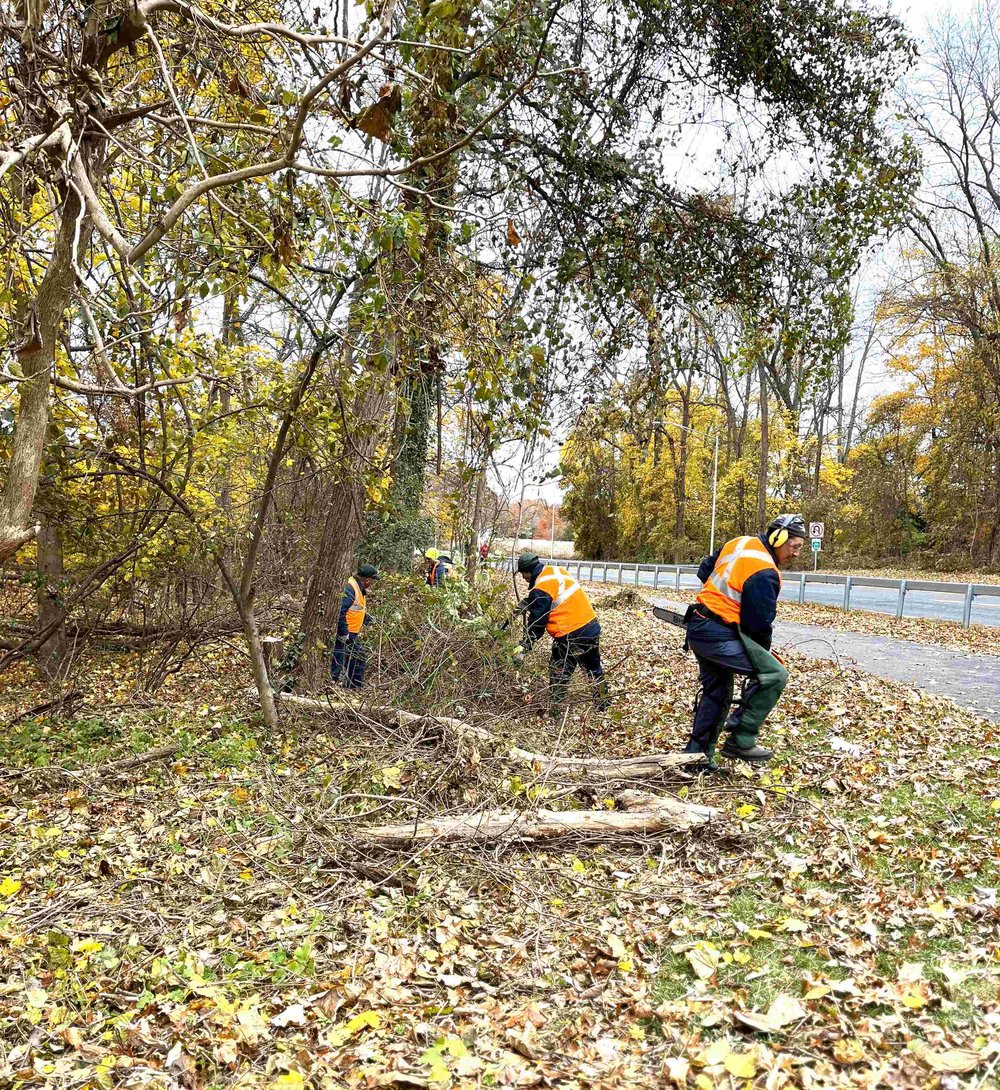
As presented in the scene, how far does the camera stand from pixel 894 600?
2017 cm

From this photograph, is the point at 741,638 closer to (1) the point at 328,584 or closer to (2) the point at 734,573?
(2) the point at 734,573

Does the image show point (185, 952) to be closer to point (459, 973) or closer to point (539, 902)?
point (459, 973)

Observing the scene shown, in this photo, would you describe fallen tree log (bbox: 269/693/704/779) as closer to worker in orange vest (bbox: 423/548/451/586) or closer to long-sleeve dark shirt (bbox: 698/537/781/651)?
long-sleeve dark shirt (bbox: 698/537/781/651)

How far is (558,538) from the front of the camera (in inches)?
2226

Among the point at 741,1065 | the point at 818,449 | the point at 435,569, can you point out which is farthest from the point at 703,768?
the point at 818,449

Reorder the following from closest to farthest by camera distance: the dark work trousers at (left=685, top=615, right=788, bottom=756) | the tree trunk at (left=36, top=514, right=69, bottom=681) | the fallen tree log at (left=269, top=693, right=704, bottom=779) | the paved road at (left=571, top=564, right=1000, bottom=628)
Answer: the fallen tree log at (left=269, top=693, right=704, bottom=779) → the dark work trousers at (left=685, top=615, right=788, bottom=756) → the tree trunk at (left=36, top=514, right=69, bottom=681) → the paved road at (left=571, top=564, right=1000, bottom=628)

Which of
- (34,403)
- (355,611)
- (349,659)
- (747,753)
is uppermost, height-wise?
(34,403)

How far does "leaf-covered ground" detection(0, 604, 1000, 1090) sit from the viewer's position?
2.80 metres

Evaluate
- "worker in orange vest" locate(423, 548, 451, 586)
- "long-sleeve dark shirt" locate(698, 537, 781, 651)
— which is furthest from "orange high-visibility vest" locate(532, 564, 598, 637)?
"long-sleeve dark shirt" locate(698, 537, 781, 651)

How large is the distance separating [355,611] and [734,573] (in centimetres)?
428

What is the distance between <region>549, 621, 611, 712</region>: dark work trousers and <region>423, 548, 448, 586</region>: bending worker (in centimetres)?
125

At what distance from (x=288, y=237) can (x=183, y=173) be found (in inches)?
64.0

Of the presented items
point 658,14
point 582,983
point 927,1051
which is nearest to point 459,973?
point 582,983

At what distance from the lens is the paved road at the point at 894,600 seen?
50.8 feet
